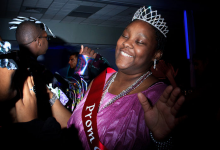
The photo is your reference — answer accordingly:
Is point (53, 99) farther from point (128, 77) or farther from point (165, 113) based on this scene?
point (165, 113)

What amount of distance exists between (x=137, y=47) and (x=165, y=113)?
1.49 feet

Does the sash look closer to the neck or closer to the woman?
the woman

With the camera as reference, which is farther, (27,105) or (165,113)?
(27,105)

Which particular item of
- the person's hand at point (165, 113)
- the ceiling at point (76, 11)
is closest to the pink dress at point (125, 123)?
the person's hand at point (165, 113)

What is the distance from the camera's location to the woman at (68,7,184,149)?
85 centimetres

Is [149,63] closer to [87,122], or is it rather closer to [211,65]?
[87,122]

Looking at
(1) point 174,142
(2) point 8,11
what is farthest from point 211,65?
(2) point 8,11

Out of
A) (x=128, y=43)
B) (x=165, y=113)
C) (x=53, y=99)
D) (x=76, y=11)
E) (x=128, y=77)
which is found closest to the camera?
(x=165, y=113)

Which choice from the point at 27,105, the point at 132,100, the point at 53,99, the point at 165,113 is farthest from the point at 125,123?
the point at 53,99

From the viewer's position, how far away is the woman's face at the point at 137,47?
101cm

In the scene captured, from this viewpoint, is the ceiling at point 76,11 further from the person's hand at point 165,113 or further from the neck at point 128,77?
the person's hand at point 165,113

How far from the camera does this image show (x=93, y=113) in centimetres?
112

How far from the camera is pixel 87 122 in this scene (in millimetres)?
1091

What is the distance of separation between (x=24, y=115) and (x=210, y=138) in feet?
Result: 5.49
